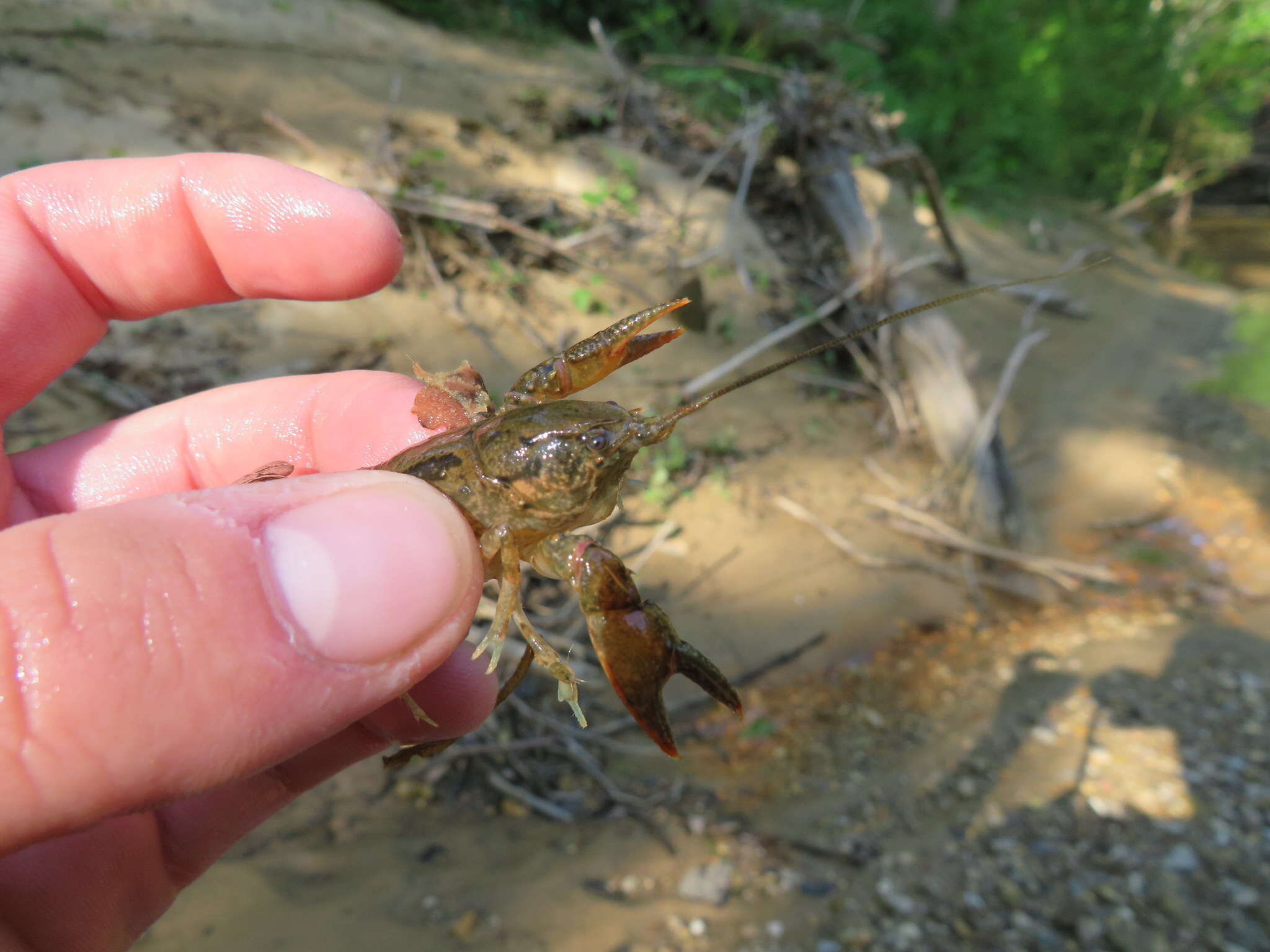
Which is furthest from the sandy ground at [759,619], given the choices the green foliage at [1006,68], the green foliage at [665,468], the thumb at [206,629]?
the green foliage at [1006,68]

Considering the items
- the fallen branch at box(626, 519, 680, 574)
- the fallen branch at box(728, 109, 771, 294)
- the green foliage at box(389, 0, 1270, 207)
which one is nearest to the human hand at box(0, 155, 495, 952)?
the fallen branch at box(626, 519, 680, 574)

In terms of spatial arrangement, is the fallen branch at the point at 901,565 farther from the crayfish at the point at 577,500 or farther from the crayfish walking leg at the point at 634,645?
the crayfish walking leg at the point at 634,645

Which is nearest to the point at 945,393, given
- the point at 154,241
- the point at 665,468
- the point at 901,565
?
the point at 901,565

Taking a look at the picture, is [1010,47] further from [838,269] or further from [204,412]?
[204,412]

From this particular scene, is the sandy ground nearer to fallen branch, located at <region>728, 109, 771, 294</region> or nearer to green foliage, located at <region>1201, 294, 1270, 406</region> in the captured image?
A: fallen branch, located at <region>728, 109, 771, 294</region>

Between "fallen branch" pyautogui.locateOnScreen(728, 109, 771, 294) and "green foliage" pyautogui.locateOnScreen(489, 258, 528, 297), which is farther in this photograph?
"fallen branch" pyautogui.locateOnScreen(728, 109, 771, 294)

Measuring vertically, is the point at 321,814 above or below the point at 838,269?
below

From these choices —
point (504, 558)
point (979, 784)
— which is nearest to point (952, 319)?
point (979, 784)
